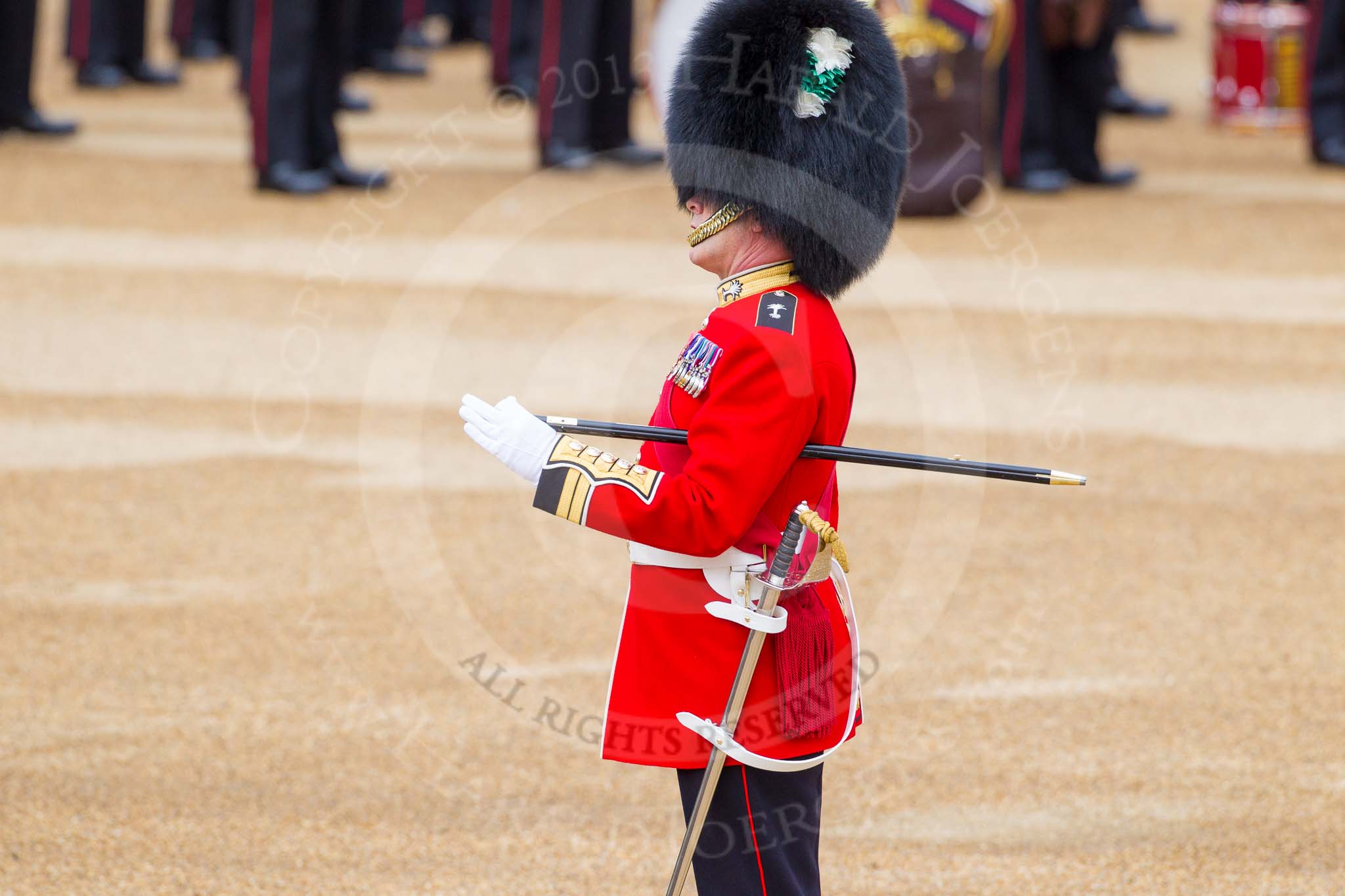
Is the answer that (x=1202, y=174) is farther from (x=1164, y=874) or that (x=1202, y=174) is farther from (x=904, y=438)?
(x=1164, y=874)

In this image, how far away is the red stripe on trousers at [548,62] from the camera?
25.9 feet

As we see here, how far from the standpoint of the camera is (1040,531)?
4.25m

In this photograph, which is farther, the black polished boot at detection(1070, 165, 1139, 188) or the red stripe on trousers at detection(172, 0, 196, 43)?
the red stripe on trousers at detection(172, 0, 196, 43)

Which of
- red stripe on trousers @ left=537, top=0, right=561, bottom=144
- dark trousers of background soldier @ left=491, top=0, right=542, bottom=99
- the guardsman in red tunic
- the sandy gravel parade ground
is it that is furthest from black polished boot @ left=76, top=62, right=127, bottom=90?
the guardsman in red tunic

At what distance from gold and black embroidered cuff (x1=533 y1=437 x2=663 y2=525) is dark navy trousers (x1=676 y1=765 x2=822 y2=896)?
0.35 m

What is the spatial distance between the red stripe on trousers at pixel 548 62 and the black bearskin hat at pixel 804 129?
588 centimetres

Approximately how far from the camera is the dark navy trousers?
81.7 inches

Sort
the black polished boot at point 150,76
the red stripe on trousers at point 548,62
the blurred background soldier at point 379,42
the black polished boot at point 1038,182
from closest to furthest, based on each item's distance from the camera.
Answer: the red stripe on trousers at point 548,62
the black polished boot at point 1038,182
the black polished boot at point 150,76
the blurred background soldier at point 379,42

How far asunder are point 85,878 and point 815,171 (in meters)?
1.47

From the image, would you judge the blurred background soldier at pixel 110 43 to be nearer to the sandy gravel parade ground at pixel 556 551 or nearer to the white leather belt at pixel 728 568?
the sandy gravel parade ground at pixel 556 551

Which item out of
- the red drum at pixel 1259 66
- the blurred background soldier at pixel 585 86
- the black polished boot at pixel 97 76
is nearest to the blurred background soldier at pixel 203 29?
the black polished boot at pixel 97 76

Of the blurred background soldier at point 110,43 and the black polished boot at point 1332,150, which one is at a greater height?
the black polished boot at point 1332,150

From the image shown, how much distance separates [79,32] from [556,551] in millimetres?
6875

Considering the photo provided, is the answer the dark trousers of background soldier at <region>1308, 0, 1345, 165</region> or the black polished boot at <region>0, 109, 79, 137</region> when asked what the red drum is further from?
the black polished boot at <region>0, 109, 79, 137</region>
